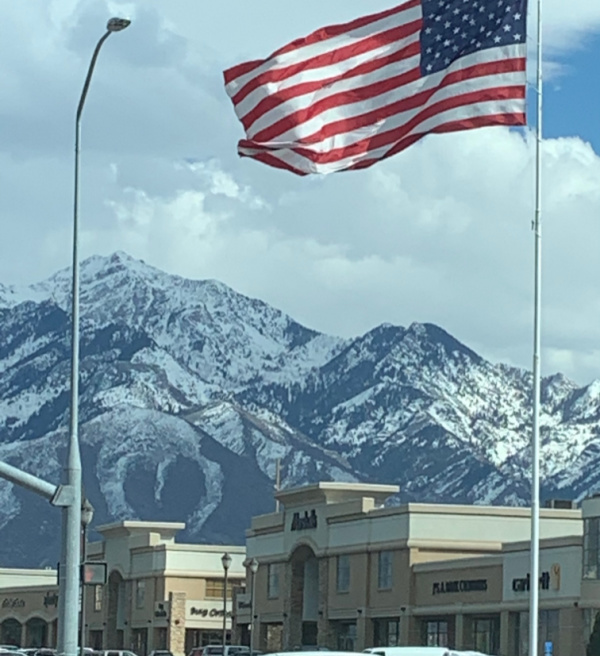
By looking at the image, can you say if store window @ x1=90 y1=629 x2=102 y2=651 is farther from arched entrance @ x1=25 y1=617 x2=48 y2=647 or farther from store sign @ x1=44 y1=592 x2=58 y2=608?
arched entrance @ x1=25 y1=617 x2=48 y2=647

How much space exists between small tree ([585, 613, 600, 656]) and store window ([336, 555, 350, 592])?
73.6 feet

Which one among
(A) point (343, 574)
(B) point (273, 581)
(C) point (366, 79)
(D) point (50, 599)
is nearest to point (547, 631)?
(A) point (343, 574)

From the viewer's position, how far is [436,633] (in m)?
76.6

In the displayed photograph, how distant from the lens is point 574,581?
6512 centimetres

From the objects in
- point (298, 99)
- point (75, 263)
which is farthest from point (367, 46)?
point (75, 263)

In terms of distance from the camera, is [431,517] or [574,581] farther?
[431,517]

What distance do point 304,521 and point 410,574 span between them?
12.0 meters

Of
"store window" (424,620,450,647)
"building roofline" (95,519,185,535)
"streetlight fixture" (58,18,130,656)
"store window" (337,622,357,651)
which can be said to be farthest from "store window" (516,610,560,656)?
"building roofline" (95,519,185,535)

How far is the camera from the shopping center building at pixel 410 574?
66.5 metres

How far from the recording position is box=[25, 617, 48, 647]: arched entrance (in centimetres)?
12312

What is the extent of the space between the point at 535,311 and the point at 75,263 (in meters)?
Answer: 10.5

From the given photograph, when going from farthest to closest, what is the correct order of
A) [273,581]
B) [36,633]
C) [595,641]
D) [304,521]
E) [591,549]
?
[36,633], [273,581], [304,521], [591,549], [595,641]

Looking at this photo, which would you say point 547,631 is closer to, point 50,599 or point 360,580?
point 360,580

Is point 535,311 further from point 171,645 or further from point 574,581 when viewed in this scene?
point 171,645
